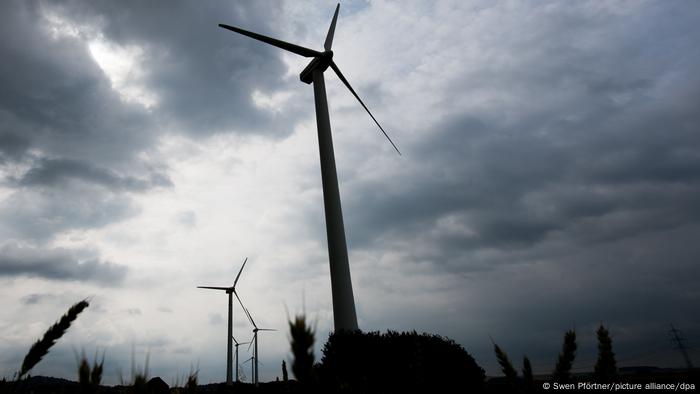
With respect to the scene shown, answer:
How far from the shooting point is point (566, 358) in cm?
362

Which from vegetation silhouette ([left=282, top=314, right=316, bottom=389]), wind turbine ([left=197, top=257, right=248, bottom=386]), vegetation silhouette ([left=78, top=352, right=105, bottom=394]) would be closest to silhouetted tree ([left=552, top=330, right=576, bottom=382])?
vegetation silhouette ([left=282, top=314, right=316, bottom=389])

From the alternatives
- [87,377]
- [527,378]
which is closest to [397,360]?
[527,378]

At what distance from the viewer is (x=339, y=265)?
25203 millimetres

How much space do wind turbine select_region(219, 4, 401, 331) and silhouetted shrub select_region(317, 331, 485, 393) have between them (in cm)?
465

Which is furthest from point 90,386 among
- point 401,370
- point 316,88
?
point 316,88

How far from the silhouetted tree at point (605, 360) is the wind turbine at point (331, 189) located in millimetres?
19585

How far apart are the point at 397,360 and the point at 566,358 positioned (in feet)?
45.5

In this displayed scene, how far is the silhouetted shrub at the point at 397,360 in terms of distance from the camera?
1609 cm

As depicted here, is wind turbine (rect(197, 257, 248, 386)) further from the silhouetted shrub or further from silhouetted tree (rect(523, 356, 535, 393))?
silhouetted tree (rect(523, 356, 535, 393))

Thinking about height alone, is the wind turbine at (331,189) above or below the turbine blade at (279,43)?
below

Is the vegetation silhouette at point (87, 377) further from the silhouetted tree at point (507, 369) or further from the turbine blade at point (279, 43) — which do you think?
the turbine blade at point (279, 43)

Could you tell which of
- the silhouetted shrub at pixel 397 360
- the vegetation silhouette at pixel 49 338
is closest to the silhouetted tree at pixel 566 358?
the vegetation silhouette at pixel 49 338

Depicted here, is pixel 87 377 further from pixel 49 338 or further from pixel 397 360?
pixel 397 360

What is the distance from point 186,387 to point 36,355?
4.04ft
